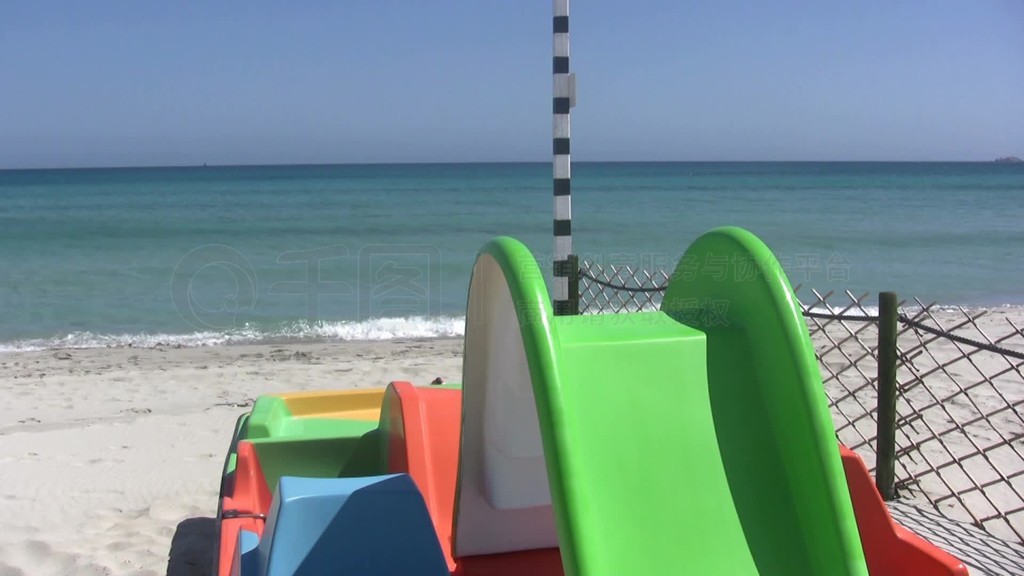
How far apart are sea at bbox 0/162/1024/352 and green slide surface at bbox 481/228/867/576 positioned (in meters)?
8.38

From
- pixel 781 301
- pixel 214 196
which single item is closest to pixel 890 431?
pixel 781 301

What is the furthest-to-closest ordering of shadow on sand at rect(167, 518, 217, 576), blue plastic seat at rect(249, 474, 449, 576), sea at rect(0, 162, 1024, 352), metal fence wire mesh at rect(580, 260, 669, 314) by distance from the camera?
sea at rect(0, 162, 1024, 352) < metal fence wire mesh at rect(580, 260, 669, 314) < shadow on sand at rect(167, 518, 217, 576) < blue plastic seat at rect(249, 474, 449, 576)

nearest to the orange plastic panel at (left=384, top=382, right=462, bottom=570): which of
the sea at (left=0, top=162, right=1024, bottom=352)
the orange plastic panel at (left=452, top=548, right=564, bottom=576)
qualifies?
the orange plastic panel at (left=452, top=548, right=564, bottom=576)

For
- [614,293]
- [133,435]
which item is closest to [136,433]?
[133,435]

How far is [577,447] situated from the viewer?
83.0 inches

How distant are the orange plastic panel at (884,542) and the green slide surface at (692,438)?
2.40 ft

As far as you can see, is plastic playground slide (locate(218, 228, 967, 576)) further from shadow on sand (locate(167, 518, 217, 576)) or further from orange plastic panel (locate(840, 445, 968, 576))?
shadow on sand (locate(167, 518, 217, 576))

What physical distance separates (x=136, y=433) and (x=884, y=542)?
188 inches

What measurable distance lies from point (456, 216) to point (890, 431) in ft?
79.1

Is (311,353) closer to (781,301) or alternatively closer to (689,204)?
(781,301)

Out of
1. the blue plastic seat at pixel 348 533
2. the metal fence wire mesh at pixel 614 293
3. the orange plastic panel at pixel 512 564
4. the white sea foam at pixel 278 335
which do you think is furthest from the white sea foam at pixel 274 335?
the blue plastic seat at pixel 348 533

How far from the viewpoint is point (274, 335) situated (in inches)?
417

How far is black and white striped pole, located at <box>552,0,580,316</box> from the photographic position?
605 centimetres

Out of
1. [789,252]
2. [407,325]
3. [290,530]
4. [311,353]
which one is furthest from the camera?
[789,252]
